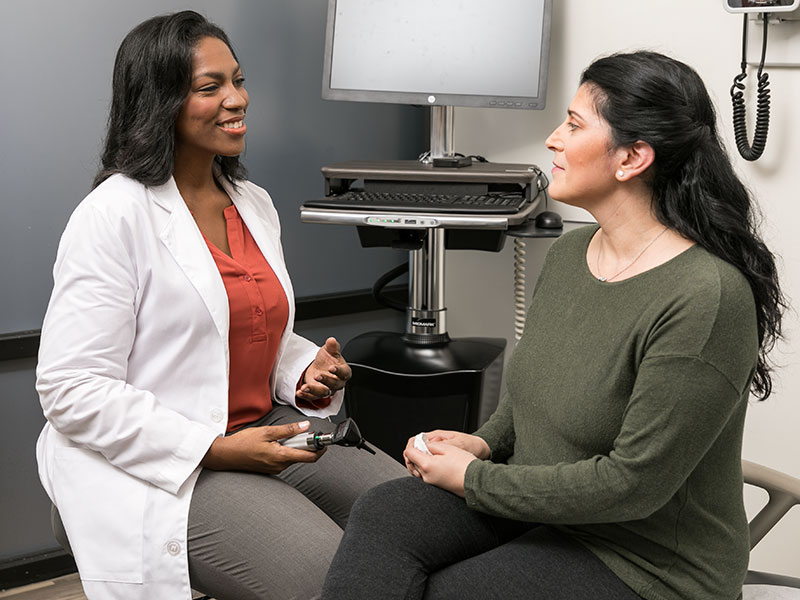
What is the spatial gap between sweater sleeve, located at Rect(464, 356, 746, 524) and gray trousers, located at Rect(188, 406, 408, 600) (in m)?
0.36

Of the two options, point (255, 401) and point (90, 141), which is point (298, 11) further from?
point (255, 401)

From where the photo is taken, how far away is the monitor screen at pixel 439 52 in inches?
91.1

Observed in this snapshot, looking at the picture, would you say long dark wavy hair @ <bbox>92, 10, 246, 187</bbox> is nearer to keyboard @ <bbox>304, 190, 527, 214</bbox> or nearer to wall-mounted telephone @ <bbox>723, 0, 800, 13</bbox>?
keyboard @ <bbox>304, 190, 527, 214</bbox>

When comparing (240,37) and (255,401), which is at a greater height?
(240,37)

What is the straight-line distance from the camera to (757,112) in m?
1.93

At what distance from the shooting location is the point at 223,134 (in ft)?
5.38

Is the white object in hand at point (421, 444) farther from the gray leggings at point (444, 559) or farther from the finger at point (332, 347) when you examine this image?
the finger at point (332, 347)

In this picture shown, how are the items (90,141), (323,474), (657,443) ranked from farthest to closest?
(90,141), (323,474), (657,443)

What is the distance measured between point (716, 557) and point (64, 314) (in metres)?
0.95

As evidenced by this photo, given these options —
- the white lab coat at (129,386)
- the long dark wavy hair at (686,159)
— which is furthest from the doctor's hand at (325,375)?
the long dark wavy hair at (686,159)

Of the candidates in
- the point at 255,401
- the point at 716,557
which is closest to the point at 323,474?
the point at 255,401

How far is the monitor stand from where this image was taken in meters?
2.29

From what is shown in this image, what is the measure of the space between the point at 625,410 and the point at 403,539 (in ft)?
1.03

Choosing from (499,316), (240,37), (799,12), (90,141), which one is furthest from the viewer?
(499,316)
